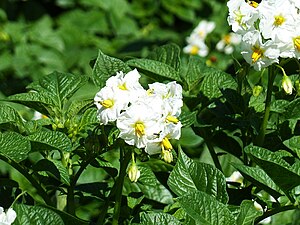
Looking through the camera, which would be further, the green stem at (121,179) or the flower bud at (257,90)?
the flower bud at (257,90)

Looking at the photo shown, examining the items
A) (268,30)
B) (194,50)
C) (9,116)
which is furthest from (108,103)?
(194,50)

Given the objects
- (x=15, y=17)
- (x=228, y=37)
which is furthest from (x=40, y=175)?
(x=15, y=17)

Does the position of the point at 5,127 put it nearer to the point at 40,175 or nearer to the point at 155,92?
the point at 40,175

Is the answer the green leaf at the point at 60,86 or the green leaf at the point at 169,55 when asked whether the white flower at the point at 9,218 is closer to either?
the green leaf at the point at 60,86

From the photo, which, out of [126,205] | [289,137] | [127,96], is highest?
[127,96]

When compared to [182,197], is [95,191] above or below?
below

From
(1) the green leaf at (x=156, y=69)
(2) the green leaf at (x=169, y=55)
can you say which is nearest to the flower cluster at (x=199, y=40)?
(2) the green leaf at (x=169, y=55)
